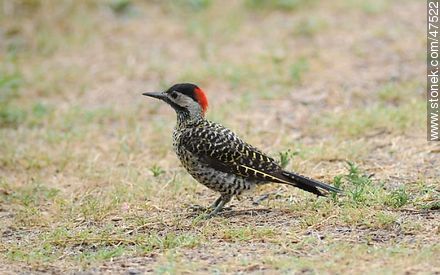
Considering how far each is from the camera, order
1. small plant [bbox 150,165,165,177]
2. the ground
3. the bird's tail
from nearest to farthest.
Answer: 1. the ground
2. the bird's tail
3. small plant [bbox 150,165,165,177]

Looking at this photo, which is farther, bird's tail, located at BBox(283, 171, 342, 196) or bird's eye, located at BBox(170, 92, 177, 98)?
bird's eye, located at BBox(170, 92, 177, 98)

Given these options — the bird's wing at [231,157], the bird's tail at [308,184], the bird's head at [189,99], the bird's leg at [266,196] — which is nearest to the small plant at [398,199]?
the bird's tail at [308,184]

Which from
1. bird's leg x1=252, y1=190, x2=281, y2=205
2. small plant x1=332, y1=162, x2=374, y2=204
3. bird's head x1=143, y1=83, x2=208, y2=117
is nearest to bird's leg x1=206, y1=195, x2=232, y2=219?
bird's leg x1=252, y1=190, x2=281, y2=205

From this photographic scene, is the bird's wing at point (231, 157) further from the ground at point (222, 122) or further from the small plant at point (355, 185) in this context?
the small plant at point (355, 185)

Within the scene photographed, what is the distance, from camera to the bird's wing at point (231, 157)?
263 inches

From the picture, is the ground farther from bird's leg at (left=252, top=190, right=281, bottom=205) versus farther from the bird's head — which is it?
the bird's head

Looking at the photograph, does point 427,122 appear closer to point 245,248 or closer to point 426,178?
point 426,178

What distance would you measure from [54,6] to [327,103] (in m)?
4.45

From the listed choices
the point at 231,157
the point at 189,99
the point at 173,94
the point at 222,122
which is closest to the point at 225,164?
the point at 231,157

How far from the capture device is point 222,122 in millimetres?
9266

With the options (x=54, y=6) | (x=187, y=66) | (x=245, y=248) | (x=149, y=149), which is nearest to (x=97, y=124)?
(x=149, y=149)

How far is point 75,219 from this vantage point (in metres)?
6.91

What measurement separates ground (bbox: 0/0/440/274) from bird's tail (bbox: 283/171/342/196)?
12 cm

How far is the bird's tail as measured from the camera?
21.4ft
